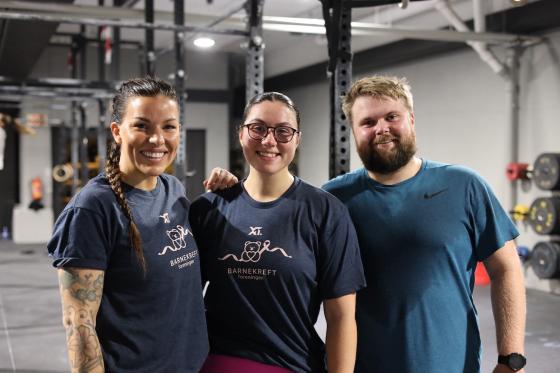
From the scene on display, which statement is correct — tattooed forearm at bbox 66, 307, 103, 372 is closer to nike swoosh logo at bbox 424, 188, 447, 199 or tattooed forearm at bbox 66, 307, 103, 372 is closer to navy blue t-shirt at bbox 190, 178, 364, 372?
navy blue t-shirt at bbox 190, 178, 364, 372

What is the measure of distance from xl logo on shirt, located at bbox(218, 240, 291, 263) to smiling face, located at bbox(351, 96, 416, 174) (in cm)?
39

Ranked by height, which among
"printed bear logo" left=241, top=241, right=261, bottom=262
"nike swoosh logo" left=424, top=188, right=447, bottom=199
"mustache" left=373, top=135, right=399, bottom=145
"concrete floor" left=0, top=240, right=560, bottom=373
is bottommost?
"concrete floor" left=0, top=240, right=560, bottom=373

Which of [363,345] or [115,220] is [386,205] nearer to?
[363,345]

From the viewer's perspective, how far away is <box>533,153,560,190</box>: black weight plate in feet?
20.2

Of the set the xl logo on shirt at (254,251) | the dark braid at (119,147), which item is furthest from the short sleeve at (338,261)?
the dark braid at (119,147)

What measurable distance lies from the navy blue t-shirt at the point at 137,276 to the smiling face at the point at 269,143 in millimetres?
272

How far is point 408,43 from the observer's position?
806 centimetres

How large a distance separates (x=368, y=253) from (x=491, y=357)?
2959 mm

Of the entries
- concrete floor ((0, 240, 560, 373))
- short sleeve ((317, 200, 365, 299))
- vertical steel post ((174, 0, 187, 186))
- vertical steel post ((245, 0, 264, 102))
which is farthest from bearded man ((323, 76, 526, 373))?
vertical steel post ((174, 0, 187, 186))

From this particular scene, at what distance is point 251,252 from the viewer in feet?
4.99

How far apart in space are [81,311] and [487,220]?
1132mm

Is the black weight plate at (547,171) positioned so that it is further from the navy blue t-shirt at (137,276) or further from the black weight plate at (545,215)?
the navy blue t-shirt at (137,276)

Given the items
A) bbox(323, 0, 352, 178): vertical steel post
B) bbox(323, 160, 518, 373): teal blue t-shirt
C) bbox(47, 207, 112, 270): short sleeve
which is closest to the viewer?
bbox(47, 207, 112, 270): short sleeve

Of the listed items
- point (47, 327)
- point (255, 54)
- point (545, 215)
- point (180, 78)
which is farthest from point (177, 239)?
point (545, 215)
